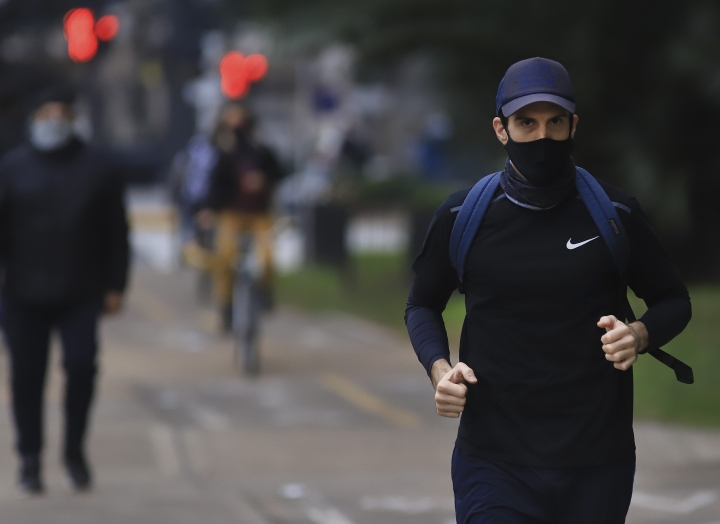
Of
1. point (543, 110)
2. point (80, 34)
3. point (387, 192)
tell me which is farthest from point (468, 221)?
point (387, 192)

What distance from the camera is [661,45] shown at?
581 inches

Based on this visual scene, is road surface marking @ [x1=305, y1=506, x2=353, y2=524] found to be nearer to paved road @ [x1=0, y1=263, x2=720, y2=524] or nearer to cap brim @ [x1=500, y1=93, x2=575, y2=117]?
paved road @ [x1=0, y1=263, x2=720, y2=524]

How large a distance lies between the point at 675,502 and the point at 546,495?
338 cm

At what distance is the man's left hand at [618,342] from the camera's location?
3.52 meters

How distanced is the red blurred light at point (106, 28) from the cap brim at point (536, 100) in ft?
36.5

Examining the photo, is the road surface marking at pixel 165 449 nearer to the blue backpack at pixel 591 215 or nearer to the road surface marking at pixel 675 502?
the road surface marking at pixel 675 502

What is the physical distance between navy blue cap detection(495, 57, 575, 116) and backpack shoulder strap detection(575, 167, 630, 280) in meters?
0.23

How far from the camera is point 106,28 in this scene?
46.7ft

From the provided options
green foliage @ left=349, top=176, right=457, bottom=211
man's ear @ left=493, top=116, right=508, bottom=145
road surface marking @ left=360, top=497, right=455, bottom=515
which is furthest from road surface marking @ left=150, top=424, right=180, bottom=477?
green foliage @ left=349, top=176, right=457, bottom=211

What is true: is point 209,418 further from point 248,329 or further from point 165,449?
point 248,329

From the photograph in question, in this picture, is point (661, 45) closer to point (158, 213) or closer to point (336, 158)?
point (336, 158)

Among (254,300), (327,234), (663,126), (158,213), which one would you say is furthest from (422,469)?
(158,213)

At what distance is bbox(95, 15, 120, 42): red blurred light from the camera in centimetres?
1420

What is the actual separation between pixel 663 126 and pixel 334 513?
9051mm
